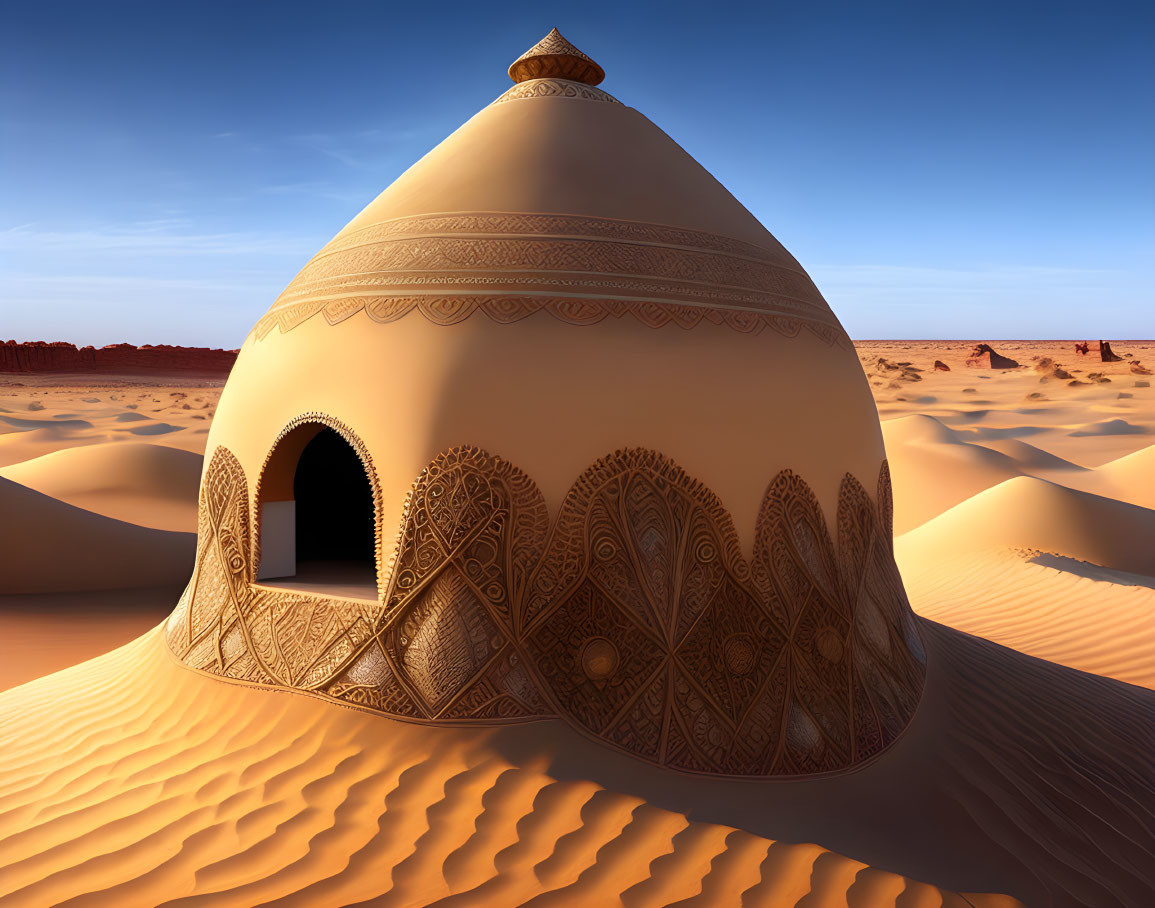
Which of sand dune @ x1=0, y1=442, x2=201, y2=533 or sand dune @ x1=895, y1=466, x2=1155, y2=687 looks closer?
sand dune @ x1=895, y1=466, x2=1155, y2=687

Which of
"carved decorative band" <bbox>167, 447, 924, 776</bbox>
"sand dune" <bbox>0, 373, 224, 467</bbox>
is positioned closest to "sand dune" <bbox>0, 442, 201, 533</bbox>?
"sand dune" <bbox>0, 373, 224, 467</bbox>

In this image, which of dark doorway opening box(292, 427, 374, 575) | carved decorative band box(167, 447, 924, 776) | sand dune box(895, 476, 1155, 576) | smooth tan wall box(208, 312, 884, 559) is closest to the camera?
carved decorative band box(167, 447, 924, 776)

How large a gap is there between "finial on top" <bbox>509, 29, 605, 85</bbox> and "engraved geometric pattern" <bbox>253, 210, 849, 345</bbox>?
2035mm

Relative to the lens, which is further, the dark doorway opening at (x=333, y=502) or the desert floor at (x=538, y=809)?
the dark doorway opening at (x=333, y=502)

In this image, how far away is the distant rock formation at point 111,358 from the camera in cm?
6694

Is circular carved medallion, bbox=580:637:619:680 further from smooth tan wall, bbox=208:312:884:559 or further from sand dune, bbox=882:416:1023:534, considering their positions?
sand dune, bbox=882:416:1023:534

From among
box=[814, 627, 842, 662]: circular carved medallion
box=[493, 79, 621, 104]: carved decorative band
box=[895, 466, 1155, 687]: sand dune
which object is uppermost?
box=[493, 79, 621, 104]: carved decorative band

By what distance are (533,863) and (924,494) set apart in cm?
2015

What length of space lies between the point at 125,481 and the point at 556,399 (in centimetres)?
1833

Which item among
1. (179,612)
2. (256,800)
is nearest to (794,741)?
(256,800)

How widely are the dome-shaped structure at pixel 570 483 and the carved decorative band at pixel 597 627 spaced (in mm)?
14

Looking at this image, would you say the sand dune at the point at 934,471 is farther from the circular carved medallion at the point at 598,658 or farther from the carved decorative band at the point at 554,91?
the circular carved medallion at the point at 598,658

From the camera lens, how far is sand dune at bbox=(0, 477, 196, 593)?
1325 centimetres

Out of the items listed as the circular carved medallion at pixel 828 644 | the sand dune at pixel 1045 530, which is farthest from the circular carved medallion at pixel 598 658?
the sand dune at pixel 1045 530
